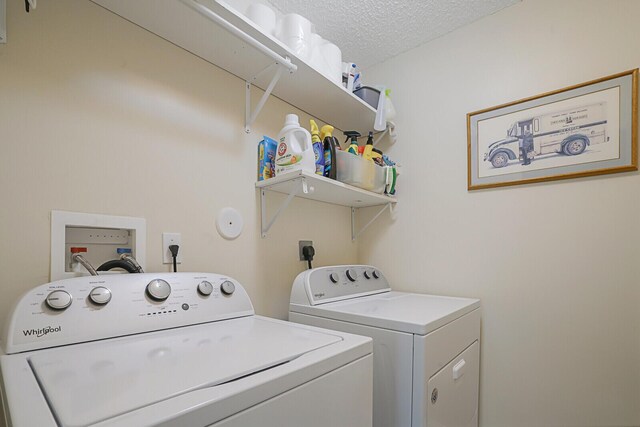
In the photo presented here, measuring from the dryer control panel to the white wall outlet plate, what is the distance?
368mm

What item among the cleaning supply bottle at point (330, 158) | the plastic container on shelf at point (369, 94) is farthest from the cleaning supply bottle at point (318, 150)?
the plastic container on shelf at point (369, 94)

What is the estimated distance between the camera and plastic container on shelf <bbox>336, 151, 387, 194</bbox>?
159 centimetres

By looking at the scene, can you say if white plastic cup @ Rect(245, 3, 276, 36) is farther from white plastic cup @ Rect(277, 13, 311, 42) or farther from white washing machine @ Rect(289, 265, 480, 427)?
white washing machine @ Rect(289, 265, 480, 427)

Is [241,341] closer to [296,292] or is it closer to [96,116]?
[296,292]

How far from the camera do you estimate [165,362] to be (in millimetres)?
693

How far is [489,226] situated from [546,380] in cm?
75

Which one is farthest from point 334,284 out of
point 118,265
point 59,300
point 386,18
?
point 386,18

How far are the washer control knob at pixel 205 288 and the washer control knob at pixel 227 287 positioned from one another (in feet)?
0.15

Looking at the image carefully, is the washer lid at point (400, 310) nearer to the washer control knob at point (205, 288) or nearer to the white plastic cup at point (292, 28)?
the washer control knob at point (205, 288)

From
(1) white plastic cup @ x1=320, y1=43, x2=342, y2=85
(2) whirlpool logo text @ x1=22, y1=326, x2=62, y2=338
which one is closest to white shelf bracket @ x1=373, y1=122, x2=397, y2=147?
(1) white plastic cup @ x1=320, y1=43, x2=342, y2=85

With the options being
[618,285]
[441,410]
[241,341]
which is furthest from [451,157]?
[241,341]

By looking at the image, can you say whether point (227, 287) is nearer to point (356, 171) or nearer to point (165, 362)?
point (165, 362)

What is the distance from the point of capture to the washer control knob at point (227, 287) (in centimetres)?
115

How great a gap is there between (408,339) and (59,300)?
1032 millimetres
